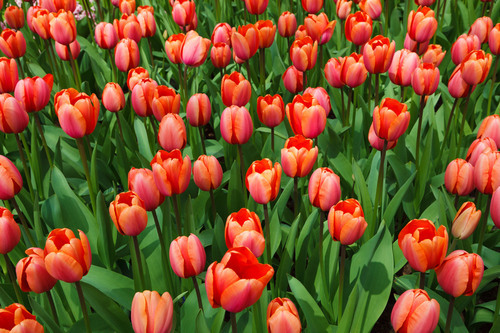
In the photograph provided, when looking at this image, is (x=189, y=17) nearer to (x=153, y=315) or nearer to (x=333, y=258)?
(x=333, y=258)

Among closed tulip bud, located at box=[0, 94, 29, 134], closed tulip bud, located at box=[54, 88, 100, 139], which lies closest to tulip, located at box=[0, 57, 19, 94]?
closed tulip bud, located at box=[0, 94, 29, 134]

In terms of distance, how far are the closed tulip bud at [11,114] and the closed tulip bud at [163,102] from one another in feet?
1.60

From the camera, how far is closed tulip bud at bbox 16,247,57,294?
1350 mm

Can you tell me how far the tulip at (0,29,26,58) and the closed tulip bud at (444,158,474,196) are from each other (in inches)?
88.7

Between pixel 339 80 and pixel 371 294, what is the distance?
1023 mm

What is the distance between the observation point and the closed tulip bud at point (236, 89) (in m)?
2.15

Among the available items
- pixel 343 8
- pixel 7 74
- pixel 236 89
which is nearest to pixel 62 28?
pixel 7 74

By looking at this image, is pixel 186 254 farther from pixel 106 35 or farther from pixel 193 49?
pixel 106 35

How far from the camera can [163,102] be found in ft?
6.89

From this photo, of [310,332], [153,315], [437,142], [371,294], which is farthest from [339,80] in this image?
[153,315]

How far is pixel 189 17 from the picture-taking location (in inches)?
119

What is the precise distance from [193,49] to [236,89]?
441mm

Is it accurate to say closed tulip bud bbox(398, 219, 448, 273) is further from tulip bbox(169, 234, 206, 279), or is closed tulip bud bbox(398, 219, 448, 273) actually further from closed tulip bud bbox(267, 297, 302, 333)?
tulip bbox(169, 234, 206, 279)

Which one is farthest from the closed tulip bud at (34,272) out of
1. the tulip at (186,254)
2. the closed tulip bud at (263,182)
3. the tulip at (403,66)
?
the tulip at (403,66)
